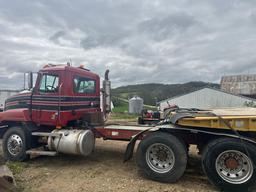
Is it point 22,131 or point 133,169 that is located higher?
point 22,131

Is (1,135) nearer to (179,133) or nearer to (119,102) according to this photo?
(179,133)

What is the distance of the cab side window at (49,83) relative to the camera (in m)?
7.31

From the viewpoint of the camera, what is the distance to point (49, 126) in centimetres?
766

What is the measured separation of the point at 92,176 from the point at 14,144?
262cm

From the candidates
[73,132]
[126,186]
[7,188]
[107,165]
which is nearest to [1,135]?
[73,132]

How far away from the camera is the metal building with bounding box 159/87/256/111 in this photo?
2783 cm

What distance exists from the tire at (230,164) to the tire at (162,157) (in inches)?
19.4

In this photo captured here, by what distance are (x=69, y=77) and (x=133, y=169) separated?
289 centimetres

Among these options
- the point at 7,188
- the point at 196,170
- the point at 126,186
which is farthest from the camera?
the point at 196,170

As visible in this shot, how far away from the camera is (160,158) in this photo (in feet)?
18.8

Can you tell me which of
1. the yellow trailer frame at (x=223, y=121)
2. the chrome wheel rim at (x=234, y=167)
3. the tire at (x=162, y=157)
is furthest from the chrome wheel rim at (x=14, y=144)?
the chrome wheel rim at (x=234, y=167)

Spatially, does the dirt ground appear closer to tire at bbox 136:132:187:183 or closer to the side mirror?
tire at bbox 136:132:187:183

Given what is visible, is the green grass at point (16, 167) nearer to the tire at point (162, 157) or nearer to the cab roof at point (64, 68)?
the cab roof at point (64, 68)

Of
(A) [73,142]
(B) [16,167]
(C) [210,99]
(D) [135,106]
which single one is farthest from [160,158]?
(C) [210,99]
